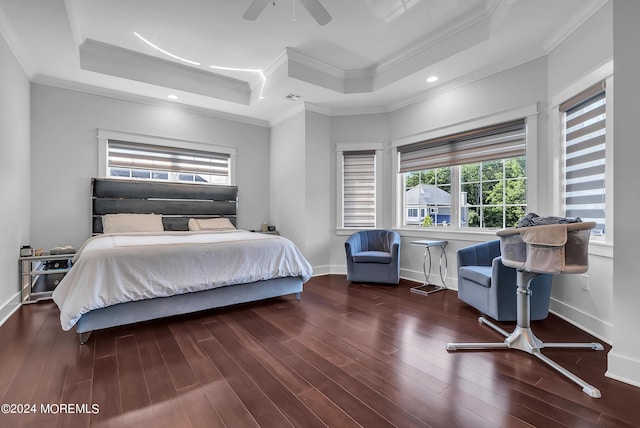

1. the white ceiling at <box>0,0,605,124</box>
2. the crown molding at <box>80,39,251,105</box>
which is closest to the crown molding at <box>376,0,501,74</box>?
the white ceiling at <box>0,0,605,124</box>

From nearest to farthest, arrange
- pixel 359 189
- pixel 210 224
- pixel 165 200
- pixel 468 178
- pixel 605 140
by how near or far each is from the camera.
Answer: pixel 605 140, pixel 468 178, pixel 165 200, pixel 210 224, pixel 359 189

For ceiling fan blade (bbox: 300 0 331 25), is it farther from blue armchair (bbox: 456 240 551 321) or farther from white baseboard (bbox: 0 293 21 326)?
white baseboard (bbox: 0 293 21 326)

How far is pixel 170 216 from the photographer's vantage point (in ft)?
15.6

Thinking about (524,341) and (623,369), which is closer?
(623,369)

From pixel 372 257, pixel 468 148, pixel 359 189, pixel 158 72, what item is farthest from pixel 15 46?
pixel 468 148

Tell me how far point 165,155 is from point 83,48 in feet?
5.55

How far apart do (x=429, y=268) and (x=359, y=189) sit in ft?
5.67

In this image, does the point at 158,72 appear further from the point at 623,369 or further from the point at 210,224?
the point at 623,369

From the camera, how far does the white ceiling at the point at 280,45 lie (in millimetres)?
2938

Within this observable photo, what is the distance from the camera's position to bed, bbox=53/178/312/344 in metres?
2.46

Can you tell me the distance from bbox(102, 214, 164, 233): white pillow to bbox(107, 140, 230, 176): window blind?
0.85m

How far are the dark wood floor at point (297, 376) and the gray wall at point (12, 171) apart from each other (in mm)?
486

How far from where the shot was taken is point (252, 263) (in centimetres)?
331

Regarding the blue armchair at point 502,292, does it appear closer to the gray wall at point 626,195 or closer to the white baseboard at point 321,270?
the gray wall at point 626,195
